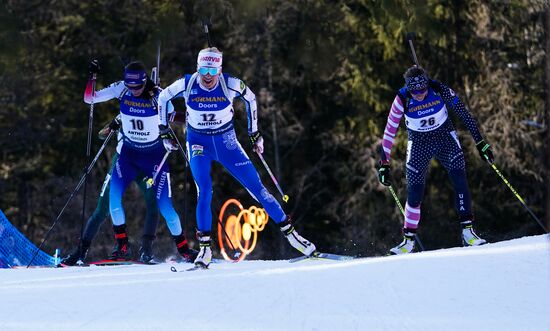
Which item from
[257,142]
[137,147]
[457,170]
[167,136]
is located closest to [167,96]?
[167,136]

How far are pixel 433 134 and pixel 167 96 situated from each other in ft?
7.86

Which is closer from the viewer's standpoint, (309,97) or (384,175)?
(384,175)

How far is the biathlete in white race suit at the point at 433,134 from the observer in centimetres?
918

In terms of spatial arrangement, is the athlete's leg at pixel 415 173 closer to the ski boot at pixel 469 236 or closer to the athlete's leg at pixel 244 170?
the ski boot at pixel 469 236

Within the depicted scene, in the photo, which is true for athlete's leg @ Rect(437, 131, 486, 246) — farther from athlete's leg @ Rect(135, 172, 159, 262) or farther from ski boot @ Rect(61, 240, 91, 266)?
ski boot @ Rect(61, 240, 91, 266)

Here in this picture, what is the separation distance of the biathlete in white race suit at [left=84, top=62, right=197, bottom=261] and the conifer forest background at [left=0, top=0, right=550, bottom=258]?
10754 mm

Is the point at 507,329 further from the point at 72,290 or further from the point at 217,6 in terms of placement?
the point at 217,6

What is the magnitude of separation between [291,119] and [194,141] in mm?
16069

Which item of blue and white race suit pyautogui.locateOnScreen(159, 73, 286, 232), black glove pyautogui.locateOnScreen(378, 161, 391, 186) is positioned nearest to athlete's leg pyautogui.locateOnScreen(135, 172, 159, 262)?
blue and white race suit pyautogui.locateOnScreen(159, 73, 286, 232)

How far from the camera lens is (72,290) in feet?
22.1

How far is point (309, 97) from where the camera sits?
2469 cm

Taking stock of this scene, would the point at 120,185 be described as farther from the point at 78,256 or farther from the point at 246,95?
the point at 246,95

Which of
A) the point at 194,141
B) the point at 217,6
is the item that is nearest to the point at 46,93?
the point at 217,6

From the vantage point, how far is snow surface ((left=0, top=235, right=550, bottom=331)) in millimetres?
5324
